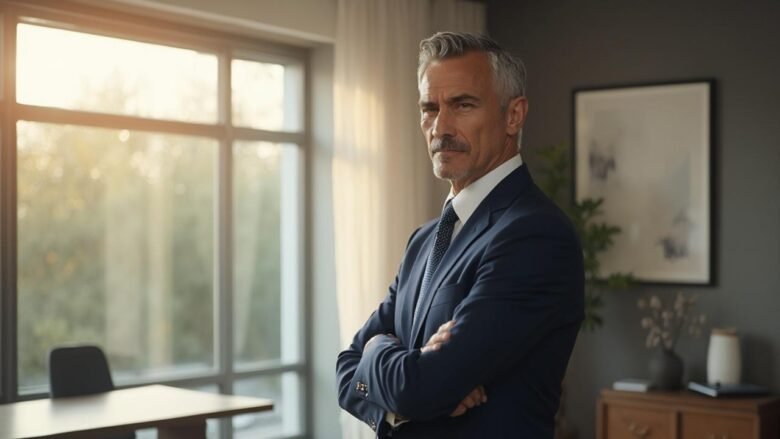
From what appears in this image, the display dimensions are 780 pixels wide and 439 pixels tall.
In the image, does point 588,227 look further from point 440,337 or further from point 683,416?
point 440,337

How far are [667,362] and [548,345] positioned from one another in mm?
3751

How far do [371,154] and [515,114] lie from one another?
141 inches

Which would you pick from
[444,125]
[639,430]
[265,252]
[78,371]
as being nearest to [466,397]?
[444,125]

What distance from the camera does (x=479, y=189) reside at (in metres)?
2.18

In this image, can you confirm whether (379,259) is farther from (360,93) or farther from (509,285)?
(509,285)

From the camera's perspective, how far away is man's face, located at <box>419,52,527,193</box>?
2145 millimetres

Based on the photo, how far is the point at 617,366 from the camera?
19.9 ft

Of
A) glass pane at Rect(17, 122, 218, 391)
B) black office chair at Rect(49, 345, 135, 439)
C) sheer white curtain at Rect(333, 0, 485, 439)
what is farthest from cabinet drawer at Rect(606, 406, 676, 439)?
black office chair at Rect(49, 345, 135, 439)

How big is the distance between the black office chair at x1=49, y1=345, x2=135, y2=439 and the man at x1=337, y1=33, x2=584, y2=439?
227 centimetres

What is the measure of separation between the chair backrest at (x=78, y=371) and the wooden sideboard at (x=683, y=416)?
2649 mm

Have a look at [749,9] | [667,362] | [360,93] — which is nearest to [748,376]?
[667,362]

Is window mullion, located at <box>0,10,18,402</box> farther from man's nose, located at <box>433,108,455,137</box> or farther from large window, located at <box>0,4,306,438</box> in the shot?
man's nose, located at <box>433,108,455,137</box>

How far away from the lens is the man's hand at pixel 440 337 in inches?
78.7

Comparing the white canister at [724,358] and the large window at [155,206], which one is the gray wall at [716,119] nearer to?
the white canister at [724,358]
